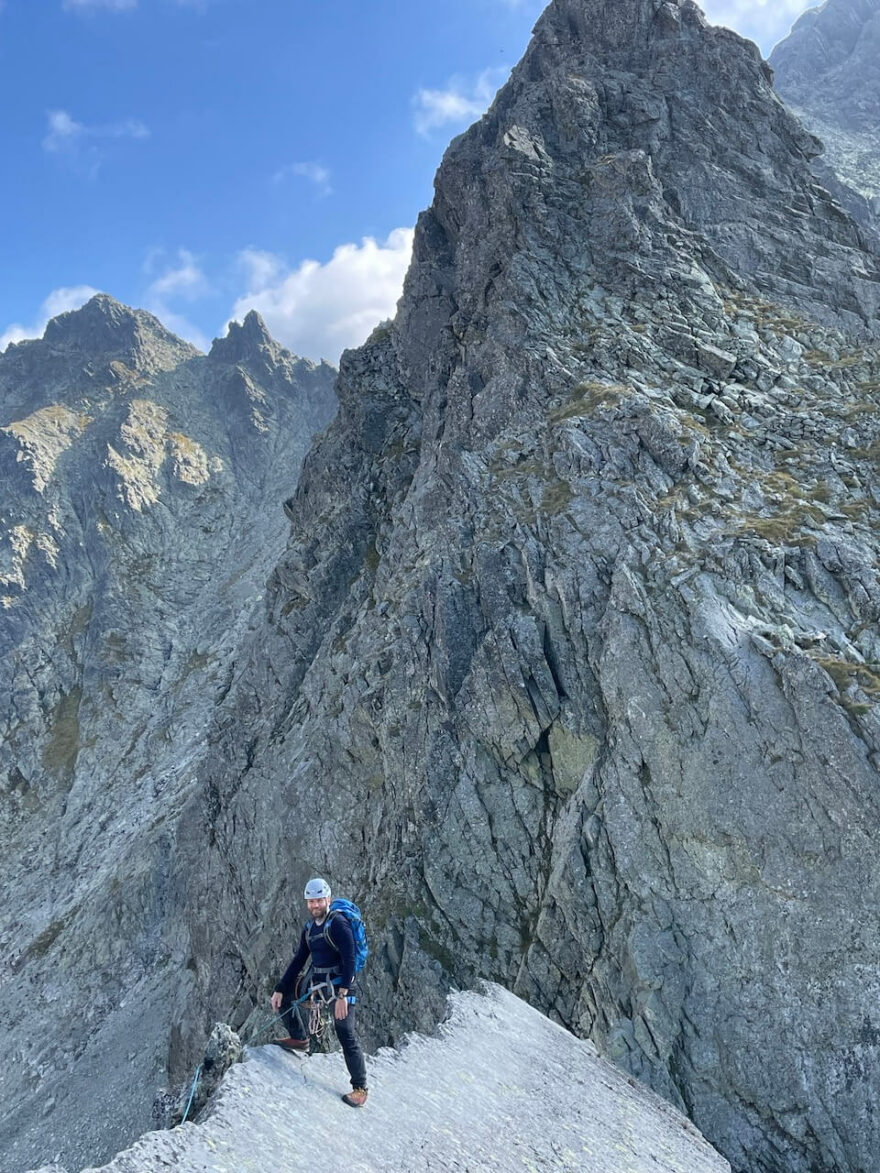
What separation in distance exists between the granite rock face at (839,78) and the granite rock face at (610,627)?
86.9 metres

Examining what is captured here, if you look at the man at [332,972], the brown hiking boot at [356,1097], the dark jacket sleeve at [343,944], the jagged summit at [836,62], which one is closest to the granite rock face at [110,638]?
the brown hiking boot at [356,1097]

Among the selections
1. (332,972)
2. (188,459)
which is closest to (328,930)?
(332,972)

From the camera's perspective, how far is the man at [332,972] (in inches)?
441

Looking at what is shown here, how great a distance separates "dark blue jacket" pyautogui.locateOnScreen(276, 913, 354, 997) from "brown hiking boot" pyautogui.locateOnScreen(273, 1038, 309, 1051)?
735mm

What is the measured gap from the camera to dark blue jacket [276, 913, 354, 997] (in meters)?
11.3

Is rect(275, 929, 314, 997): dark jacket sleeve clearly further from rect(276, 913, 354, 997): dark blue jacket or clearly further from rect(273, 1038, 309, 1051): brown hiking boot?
rect(273, 1038, 309, 1051): brown hiking boot

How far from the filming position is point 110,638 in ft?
378

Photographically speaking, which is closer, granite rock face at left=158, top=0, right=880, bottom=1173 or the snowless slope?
the snowless slope

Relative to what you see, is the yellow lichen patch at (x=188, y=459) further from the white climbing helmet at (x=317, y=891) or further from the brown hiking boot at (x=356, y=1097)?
the brown hiking boot at (x=356, y=1097)

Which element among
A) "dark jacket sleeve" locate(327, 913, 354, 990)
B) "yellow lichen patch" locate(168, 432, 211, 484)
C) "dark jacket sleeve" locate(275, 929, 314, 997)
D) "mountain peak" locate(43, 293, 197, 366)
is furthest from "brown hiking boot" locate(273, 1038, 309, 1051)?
"mountain peak" locate(43, 293, 197, 366)

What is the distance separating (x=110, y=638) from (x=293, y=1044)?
115 m

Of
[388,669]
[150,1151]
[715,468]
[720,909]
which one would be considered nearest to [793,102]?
[715,468]

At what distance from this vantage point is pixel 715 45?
191 feet

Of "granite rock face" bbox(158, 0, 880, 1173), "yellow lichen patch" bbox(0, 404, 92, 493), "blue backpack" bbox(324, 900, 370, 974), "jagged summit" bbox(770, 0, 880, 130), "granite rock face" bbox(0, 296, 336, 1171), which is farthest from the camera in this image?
"jagged summit" bbox(770, 0, 880, 130)
